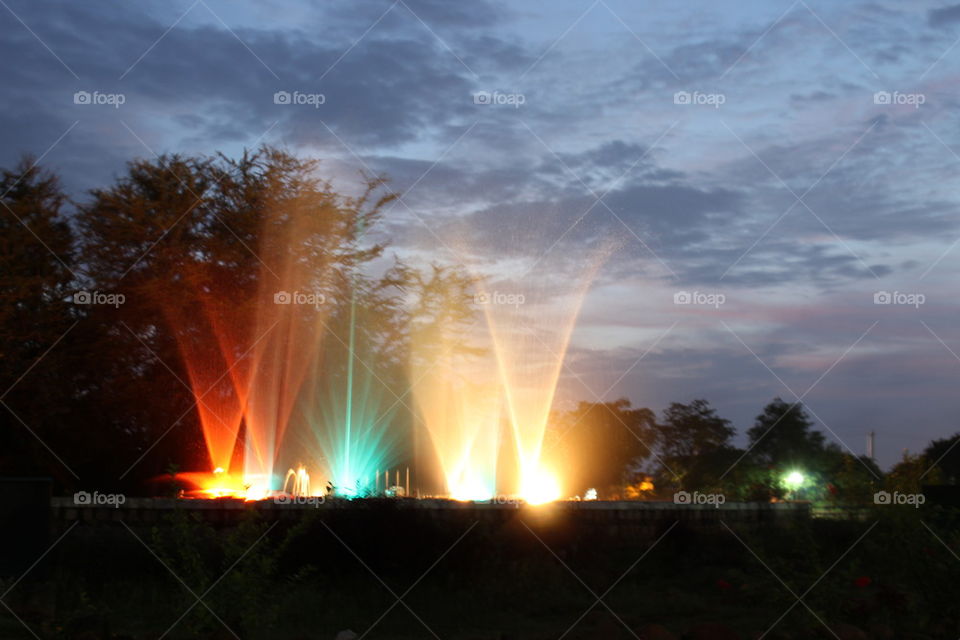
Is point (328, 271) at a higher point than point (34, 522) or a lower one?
higher

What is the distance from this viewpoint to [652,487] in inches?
1404

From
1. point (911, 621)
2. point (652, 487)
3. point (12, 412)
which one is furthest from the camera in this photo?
point (652, 487)

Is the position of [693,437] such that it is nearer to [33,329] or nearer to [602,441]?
[602,441]

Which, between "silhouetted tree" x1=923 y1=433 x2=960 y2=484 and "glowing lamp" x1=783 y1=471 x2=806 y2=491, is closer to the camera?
"glowing lamp" x1=783 y1=471 x2=806 y2=491

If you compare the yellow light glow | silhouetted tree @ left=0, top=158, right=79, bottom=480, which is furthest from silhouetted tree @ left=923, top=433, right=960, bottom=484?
silhouetted tree @ left=0, top=158, right=79, bottom=480

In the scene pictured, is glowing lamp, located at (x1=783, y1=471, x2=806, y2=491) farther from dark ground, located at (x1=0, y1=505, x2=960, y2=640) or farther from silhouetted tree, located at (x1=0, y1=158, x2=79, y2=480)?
silhouetted tree, located at (x1=0, y1=158, x2=79, y2=480)

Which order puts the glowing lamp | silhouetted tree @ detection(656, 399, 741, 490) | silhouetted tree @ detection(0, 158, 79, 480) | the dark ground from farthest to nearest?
silhouetted tree @ detection(656, 399, 741, 490)
the glowing lamp
silhouetted tree @ detection(0, 158, 79, 480)
the dark ground

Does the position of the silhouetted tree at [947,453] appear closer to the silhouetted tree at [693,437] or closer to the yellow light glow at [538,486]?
the silhouetted tree at [693,437]

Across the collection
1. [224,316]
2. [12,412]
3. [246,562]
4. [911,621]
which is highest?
[224,316]

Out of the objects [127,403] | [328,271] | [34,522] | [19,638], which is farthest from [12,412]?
[19,638]

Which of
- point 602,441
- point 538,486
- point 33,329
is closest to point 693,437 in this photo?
point 602,441

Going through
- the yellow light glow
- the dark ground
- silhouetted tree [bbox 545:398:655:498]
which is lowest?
the dark ground

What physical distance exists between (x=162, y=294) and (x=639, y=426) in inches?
886

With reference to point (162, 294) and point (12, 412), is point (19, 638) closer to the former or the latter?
point (12, 412)
